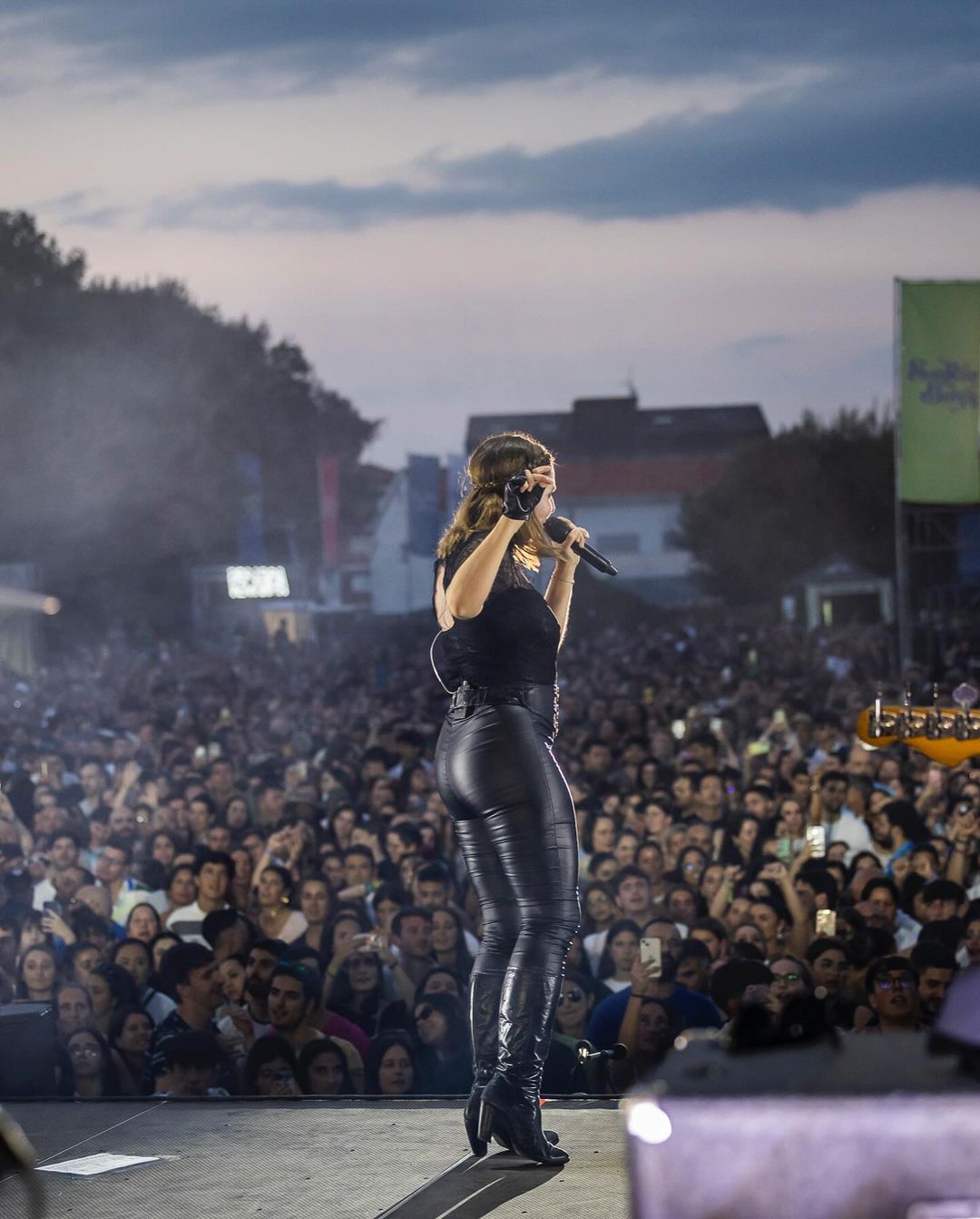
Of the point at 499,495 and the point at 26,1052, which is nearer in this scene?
the point at 499,495

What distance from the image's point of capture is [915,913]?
23.4 ft

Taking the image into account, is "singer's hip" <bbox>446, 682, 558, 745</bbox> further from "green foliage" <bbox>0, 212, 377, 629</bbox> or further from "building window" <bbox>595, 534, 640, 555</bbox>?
"building window" <bbox>595, 534, 640, 555</bbox>

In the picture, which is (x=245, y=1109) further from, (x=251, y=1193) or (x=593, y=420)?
(x=593, y=420)

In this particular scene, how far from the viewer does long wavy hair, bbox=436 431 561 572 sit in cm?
377

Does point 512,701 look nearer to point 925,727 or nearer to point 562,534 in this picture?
point 562,534

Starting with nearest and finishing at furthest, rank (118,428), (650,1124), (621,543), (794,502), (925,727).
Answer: (650,1124) < (925,727) < (118,428) < (794,502) < (621,543)

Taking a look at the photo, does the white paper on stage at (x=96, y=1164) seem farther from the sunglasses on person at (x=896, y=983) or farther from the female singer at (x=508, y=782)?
the sunglasses on person at (x=896, y=983)

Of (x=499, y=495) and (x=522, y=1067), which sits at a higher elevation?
(x=499, y=495)

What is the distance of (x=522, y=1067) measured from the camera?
3684 millimetres

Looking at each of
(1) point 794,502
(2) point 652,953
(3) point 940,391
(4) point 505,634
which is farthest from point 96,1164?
(1) point 794,502

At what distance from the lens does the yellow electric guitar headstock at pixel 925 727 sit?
466cm

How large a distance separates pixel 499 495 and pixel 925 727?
1619mm

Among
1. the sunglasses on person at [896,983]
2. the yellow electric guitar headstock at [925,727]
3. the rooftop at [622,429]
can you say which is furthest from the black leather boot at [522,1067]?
the rooftop at [622,429]


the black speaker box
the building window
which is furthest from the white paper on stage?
the building window
